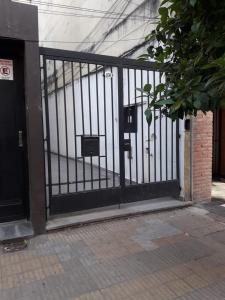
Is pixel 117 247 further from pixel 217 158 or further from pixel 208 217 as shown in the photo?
pixel 217 158

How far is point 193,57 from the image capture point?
2.43 meters

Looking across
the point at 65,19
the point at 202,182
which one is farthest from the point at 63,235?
the point at 65,19

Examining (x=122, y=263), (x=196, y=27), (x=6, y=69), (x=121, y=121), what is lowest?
(x=122, y=263)

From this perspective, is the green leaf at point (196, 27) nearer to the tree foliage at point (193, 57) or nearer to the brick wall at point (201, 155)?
the tree foliage at point (193, 57)

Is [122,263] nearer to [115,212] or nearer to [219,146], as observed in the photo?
[115,212]

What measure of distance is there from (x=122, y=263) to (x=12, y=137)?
2215 mm

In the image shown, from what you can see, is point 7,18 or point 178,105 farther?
point 7,18

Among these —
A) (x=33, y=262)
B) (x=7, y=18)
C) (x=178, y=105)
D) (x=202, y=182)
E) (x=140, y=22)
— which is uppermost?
(x=140, y=22)

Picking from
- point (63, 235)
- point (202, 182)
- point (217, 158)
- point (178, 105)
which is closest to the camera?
point (178, 105)

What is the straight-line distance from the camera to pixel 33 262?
343cm

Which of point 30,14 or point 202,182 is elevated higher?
point 30,14

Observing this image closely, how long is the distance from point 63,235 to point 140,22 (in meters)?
5.11

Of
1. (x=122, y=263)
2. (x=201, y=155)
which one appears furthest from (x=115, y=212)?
(x=201, y=155)

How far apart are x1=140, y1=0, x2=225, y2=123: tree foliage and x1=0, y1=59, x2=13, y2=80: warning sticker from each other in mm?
2303
